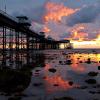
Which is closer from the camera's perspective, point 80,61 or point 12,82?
point 12,82

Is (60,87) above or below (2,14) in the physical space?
below

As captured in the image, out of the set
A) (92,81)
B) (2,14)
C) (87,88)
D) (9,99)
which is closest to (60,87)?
(87,88)

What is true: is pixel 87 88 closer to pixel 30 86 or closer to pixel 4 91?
pixel 30 86

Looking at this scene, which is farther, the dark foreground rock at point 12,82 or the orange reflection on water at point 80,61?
the orange reflection on water at point 80,61

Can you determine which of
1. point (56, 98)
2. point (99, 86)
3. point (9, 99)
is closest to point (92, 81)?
point (99, 86)

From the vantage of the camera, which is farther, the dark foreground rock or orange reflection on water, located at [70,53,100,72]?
orange reflection on water, located at [70,53,100,72]

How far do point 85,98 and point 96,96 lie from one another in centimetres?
87

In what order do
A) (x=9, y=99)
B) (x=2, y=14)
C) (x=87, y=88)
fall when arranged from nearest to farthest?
(x=9, y=99), (x=87, y=88), (x=2, y=14)

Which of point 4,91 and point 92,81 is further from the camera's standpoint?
point 92,81

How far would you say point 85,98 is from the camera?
17.3 metres

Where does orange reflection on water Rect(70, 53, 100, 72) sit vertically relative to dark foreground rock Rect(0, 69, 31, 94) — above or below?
above

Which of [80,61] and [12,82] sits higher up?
[80,61]

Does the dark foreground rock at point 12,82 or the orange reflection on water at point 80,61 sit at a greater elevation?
the orange reflection on water at point 80,61

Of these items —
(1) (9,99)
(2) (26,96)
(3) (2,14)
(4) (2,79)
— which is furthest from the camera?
(3) (2,14)
